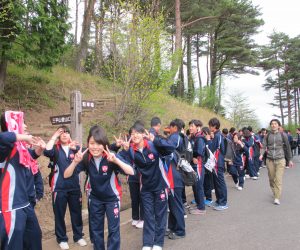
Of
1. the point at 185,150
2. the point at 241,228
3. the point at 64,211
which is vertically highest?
the point at 185,150

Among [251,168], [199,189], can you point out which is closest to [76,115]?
[199,189]

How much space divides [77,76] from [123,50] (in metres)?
7.81

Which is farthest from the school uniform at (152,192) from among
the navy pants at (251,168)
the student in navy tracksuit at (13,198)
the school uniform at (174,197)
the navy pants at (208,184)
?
the navy pants at (251,168)

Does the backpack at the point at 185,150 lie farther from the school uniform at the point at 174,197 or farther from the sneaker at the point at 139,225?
the sneaker at the point at 139,225

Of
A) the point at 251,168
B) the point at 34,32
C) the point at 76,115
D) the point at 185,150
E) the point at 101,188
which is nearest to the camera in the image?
the point at 101,188

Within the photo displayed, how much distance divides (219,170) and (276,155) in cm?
154

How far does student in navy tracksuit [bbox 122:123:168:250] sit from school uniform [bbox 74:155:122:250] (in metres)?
0.61

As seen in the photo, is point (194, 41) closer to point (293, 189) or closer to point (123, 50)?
point (123, 50)

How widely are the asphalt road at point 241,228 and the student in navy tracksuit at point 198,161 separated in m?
0.26

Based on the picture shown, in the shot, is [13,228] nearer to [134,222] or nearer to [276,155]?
[134,222]

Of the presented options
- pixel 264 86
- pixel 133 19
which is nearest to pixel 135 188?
pixel 133 19

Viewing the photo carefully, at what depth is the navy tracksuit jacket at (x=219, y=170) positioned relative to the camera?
715 cm

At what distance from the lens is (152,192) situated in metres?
4.73

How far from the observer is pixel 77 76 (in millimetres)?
18094
